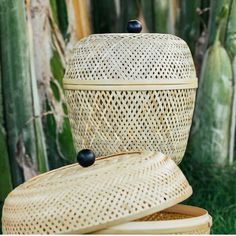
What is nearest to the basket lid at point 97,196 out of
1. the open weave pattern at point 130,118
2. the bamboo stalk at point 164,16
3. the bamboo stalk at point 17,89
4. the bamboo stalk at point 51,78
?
the open weave pattern at point 130,118

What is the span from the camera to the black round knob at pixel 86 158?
88.2 inches

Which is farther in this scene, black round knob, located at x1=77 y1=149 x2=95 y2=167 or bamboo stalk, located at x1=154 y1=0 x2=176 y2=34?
bamboo stalk, located at x1=154 y1=0 x2=176 y2=34

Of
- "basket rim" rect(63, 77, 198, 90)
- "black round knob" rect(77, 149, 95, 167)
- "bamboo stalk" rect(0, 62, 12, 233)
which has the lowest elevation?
"bamboo stalk" rect(0, 62, 12, 233)

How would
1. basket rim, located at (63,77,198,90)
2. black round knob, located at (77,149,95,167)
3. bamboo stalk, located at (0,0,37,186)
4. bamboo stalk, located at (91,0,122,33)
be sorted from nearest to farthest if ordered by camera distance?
black round knob, located at (77,149,95,167) < basket rim, located at (63,77,198,90) < bamboo stalk, located at (0,0,37,186) < bamboo stalk, located at (91,0,122,33)

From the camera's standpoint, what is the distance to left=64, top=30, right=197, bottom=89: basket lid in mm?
2389

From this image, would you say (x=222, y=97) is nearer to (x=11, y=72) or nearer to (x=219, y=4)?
(x=219, y=4)

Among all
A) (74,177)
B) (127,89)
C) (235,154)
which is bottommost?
(235,154)

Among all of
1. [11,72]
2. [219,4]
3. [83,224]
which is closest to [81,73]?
[83,224]

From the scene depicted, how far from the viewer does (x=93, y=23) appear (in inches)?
144

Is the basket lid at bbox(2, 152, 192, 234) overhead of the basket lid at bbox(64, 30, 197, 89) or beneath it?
beneath

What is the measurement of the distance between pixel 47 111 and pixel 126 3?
2.06 feet

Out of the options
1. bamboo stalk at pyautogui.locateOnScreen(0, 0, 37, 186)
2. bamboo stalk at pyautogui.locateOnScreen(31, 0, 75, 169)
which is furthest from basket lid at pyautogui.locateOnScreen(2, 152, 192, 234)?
bamboo stalk at pyautogui.locateOnScreen(31, 0, 75, 169)

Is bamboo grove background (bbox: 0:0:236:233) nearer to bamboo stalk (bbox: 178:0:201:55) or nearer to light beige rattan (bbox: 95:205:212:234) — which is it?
bamboo stalk (bbox: 178:0:201:55)

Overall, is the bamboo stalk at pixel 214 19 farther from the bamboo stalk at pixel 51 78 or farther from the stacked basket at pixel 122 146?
the stacked basket at pixel 122 146
